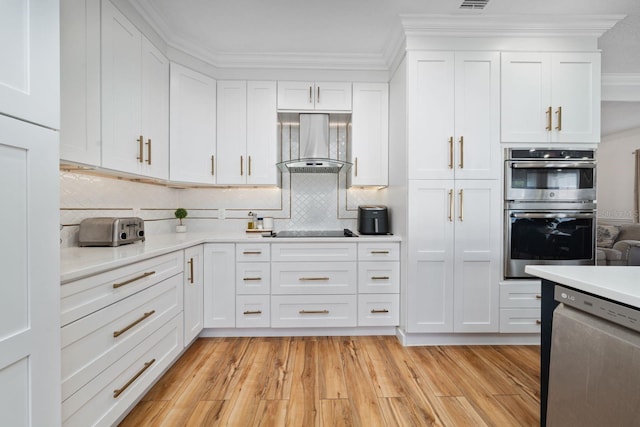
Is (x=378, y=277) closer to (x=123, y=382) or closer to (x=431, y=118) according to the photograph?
(x=431, y=118)

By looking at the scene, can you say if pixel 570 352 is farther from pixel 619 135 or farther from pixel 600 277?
pixel 619 135

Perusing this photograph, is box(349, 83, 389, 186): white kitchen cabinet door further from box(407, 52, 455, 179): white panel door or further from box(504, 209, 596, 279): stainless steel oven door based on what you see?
box(504, 209, 596, 279): stainless steel oven door

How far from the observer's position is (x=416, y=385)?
1892 millimetres

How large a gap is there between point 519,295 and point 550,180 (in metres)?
0.98

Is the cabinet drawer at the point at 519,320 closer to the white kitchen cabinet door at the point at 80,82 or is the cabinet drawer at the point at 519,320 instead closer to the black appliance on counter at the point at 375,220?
the black appliance on counter at the point at 375,220

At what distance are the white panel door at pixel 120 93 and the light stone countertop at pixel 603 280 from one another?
2.34m

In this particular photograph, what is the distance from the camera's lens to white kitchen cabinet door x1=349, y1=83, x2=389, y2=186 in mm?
2859

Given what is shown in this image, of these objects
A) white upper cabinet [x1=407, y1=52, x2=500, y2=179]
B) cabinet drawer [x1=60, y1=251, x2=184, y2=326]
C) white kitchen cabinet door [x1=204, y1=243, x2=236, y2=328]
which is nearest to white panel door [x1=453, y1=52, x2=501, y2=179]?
white upper cabinet [x1=407, y1=52, x2=500, y2=179]

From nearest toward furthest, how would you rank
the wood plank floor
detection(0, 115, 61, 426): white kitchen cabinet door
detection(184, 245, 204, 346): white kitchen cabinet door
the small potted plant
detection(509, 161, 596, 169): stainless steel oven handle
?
detection(0, 115, 61, 426): white kitchen cabinet door
the wood plank floor
detection(184, 245, 204, 346): white kitchen cabinet door
detection(509, 161, 596, 169): stainless steel oven handle
the small potted plant

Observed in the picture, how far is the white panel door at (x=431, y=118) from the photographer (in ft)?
7.76

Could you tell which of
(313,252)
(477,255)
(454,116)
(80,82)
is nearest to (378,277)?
(313,252)

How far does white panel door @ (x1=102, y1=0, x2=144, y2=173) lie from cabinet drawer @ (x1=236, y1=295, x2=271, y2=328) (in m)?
1.33

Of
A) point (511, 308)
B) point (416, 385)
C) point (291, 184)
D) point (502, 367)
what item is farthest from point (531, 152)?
point (291, 184)

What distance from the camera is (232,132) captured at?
283 centimetres
